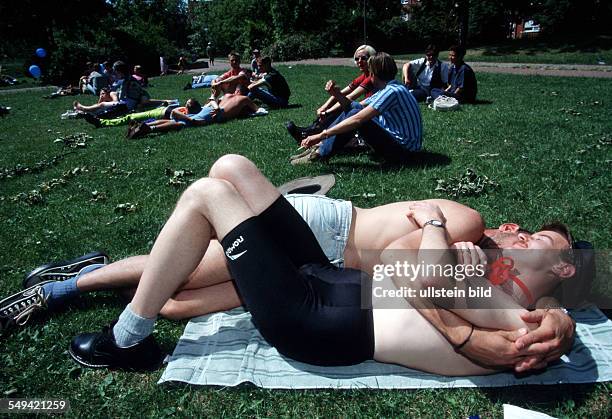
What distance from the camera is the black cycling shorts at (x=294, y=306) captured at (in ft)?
7.59

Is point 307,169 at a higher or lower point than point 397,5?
lower

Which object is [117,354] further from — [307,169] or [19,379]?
[307,169]

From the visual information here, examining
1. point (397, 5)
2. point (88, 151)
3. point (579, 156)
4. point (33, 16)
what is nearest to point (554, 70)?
point (579, 156)

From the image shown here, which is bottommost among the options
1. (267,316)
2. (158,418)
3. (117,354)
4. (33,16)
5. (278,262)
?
(158,418)

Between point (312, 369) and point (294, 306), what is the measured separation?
68 centimetres

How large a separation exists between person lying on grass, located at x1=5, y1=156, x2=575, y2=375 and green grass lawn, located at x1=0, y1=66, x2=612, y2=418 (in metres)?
0.24

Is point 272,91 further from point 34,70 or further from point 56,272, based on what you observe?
point 34,70

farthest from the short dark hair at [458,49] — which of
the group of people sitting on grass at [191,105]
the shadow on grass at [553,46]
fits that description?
the shadow on grass at [553,46]

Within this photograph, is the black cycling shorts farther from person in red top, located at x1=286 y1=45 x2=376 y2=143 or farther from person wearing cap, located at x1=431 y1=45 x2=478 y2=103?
person wearing cap, located at x1=431 y1=45 x2=478 y2=103

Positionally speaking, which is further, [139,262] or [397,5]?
[397,5]

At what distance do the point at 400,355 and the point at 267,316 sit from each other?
2.58ft

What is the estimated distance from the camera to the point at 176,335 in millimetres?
3109

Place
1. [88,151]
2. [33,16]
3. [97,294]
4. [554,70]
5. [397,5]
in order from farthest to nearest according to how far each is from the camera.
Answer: [397,5] → [33,16] → [554,70] → [88,151] → [97,294]

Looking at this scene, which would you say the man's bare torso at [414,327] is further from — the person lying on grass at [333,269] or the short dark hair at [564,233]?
the short dark hair at [564,233]
